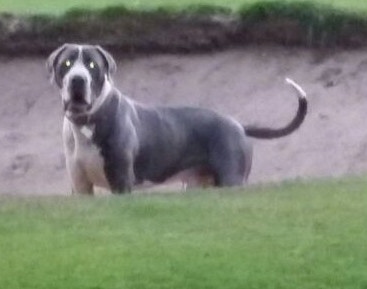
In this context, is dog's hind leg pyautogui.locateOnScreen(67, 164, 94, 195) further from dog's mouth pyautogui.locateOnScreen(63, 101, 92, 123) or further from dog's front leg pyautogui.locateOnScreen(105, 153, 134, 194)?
dog's mouth pyautogui.locateOnScreen(63, 101, 92, 123)

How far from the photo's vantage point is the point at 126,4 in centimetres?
1659

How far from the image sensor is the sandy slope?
1529 centimetres

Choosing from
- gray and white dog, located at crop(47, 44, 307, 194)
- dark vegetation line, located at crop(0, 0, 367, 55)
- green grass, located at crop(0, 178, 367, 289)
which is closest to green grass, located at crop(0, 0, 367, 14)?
dark vegetation line, located at crop(0, 0, 367, 55)

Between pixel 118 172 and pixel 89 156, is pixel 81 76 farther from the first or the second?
pixel 118 172

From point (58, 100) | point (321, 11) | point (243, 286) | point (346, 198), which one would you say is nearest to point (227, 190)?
point (346, 198)

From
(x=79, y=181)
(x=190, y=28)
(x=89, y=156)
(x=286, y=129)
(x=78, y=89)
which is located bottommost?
(x=190, y=28)

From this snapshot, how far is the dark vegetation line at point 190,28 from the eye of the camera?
15664 millimetres

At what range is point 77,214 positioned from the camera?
870 centimetres

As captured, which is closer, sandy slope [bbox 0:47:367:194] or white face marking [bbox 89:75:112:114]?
white face marking [bbox 89:75:112:114]

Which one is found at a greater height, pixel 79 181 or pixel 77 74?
pixel 77 74

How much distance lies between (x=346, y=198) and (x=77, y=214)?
4.32 feet

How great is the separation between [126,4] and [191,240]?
8.74 m

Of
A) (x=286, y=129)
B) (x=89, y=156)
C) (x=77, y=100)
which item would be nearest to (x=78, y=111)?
(x=77, y=100)

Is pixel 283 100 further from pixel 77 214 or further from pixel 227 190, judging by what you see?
pixel 77 214
